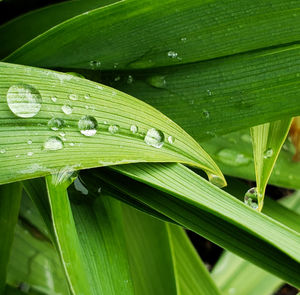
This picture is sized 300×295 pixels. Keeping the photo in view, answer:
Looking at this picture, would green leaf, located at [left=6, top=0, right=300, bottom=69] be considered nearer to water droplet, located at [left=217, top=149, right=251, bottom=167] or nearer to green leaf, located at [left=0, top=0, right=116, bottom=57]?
green leaf, located at [left=0, top=0, right=116, bottom=57]

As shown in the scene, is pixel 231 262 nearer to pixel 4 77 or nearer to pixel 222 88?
pixel 222 88

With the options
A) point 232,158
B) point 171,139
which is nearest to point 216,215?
point 171,139

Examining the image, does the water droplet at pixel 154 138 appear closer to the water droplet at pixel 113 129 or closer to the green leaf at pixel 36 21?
the water droplet at pixel 113 129

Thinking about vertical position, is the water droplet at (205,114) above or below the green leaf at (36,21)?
below

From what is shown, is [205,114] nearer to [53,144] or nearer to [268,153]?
[268,153]

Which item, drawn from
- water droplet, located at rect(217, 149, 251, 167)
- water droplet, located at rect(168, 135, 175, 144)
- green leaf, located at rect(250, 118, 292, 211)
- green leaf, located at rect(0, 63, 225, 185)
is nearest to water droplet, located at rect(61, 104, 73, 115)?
green leaf, located at rect(0, 63, 225, 185)

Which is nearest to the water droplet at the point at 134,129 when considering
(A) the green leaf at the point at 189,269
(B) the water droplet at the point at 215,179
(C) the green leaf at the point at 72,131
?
(C) the green leaf at the point at 72,131
